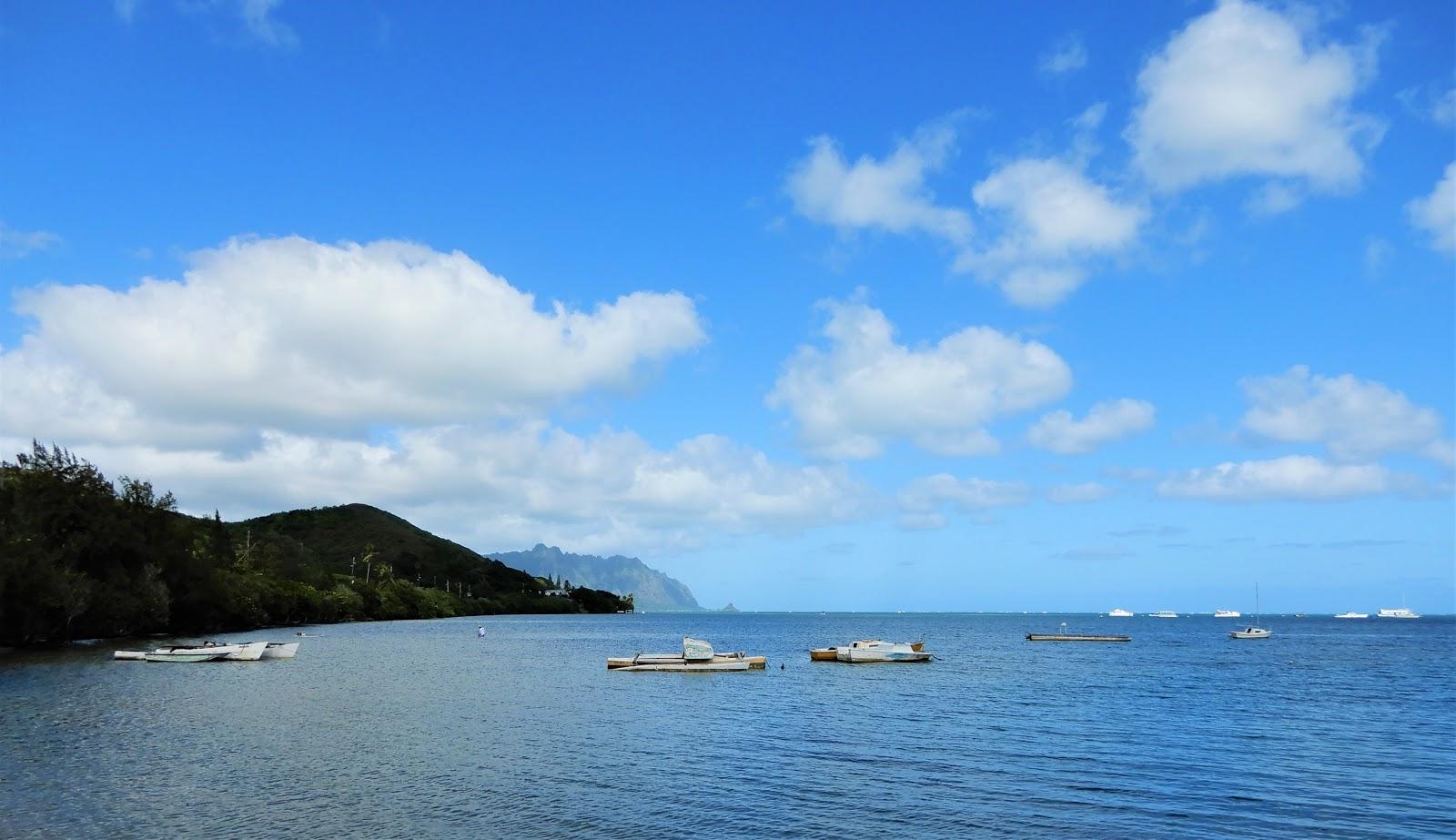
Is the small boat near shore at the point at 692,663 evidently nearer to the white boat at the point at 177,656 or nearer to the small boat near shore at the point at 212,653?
the small boat near shore at the point at 212,653

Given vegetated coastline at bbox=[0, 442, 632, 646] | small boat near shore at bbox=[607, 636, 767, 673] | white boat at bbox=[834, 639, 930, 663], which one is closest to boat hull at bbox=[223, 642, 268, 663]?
vegetated coastline at bbox=[0, 442, 632, 646]

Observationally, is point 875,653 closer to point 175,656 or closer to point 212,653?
point 212,653

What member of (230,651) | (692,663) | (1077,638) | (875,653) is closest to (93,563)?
(230,651)

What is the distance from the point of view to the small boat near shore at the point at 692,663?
85062 mm

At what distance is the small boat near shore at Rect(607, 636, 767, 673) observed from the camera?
8506 centimetres

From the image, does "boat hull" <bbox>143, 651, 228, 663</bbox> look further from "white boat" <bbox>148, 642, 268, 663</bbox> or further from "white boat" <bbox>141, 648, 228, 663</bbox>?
"white boat" <bbox>148, 642, 268, 663</bbox>

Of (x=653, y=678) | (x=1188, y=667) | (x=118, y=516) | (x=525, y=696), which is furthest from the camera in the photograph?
(x=118, y=516)

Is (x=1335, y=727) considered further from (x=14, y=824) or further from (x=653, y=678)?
(x=14, y=824)

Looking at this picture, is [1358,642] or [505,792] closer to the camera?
[505,792]

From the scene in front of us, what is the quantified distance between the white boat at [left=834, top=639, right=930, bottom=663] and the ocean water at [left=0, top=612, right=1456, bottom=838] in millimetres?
19596

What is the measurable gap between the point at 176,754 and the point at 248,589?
4906 inches

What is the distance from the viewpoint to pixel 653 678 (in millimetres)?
78438

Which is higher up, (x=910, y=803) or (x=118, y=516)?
(x=118, y=516)

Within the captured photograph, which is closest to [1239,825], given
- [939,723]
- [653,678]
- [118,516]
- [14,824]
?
[939,723]
